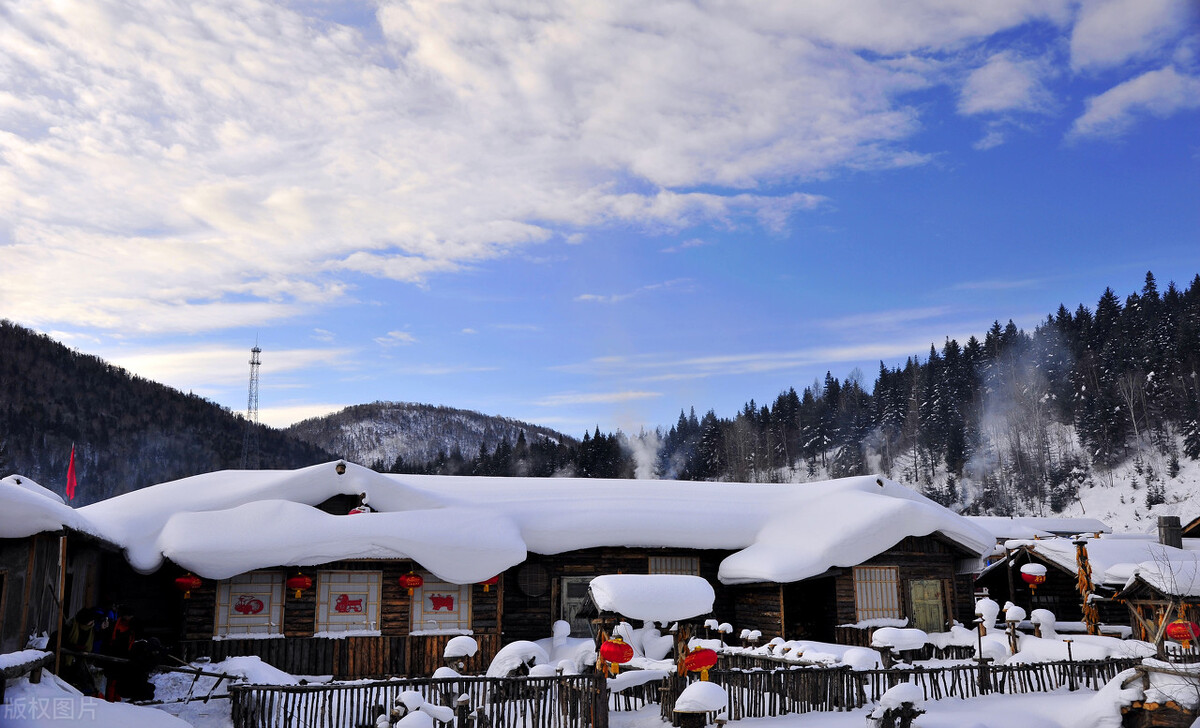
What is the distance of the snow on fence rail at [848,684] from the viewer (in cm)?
1364

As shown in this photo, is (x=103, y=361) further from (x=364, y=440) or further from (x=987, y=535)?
(x=987, y=535)

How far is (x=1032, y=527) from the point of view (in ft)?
141

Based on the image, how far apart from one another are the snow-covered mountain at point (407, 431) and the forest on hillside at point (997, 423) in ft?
220

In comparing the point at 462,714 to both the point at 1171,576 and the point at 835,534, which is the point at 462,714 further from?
the point at 1171,576

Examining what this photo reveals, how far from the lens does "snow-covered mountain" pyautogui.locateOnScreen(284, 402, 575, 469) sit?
164375mm

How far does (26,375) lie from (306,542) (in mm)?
89735

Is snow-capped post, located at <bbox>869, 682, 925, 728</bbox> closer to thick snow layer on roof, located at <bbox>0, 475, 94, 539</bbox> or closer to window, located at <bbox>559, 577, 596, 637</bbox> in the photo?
window, located at <bbox>559, 577, 596, 637</bbox>

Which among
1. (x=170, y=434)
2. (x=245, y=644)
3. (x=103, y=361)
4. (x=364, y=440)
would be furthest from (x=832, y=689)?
→ (x=364, y=440)

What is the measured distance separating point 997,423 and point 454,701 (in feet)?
273

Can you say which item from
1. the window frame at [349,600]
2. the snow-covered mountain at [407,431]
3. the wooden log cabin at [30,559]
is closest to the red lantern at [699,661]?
the window frame at [349,600]

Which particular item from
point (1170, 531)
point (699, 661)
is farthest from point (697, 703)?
point (1170, 531)

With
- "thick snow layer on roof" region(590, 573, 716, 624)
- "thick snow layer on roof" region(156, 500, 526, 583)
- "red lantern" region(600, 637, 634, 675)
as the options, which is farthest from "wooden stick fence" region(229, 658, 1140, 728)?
"thick snow layer on roof" region(156, 500, 526, 583)

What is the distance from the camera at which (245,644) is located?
17.8 metres

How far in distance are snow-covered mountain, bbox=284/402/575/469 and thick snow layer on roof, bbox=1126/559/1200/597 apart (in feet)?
476
